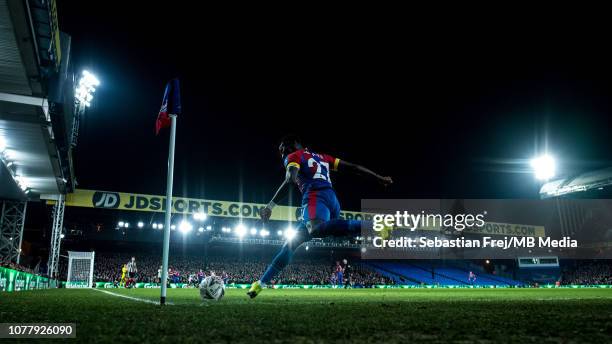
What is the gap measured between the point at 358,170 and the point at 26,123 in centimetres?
1544

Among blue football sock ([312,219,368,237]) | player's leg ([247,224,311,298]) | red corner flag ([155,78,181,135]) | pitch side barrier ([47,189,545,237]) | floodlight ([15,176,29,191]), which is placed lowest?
player's leg ([247,224,311,298])

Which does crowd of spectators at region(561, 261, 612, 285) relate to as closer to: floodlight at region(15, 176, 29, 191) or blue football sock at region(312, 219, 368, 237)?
floodlight at region(15, 176, 29, 191)

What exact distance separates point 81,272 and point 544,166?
4103 cm

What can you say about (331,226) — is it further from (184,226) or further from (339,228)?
(184,226)

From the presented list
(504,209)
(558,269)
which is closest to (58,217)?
(504,209)

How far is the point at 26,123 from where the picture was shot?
56.1 ft

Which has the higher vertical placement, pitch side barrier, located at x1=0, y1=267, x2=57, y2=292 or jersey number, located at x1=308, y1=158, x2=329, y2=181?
jersey number, located at x1=308, y1=158, x2=329, y2=181

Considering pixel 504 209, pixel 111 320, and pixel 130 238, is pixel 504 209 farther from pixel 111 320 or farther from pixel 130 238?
pixel 111 320

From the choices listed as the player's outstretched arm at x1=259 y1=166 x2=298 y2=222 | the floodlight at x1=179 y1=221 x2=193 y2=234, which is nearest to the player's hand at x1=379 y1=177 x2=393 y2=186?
the player's outstretched arm at x1=259 y1=166 x2=298 y2=222

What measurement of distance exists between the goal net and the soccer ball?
24.6 metres

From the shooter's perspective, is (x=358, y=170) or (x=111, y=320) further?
(x=358, y=170)

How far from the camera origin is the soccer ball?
7574mm

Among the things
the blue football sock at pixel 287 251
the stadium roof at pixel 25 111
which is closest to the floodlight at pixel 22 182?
the stadium roof at pixel 25 111

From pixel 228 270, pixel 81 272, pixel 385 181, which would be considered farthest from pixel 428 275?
pixel 385 181
